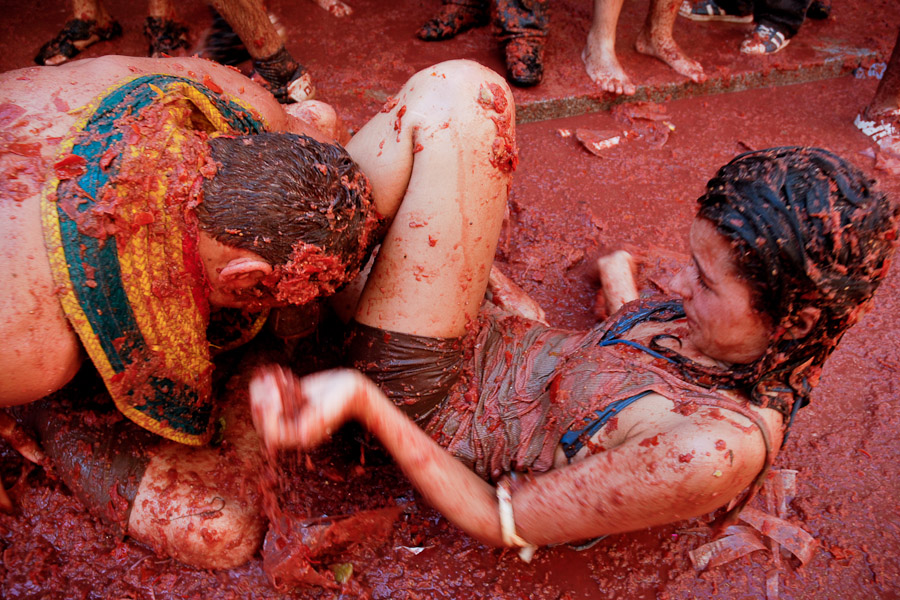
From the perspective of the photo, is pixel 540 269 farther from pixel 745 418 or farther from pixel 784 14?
pixel 784 14

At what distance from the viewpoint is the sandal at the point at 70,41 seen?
11.3ft

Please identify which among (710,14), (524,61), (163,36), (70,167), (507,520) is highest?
(70,167)

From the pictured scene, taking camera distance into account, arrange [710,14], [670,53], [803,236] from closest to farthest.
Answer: [803,236]
[670,53]
[710,14]

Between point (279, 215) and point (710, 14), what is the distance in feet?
13.2

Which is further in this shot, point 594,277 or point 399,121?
point 594,277

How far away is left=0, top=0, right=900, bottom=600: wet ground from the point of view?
68.6 inches

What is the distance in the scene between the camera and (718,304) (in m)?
1.40

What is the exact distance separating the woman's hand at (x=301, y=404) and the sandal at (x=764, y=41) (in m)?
3.75

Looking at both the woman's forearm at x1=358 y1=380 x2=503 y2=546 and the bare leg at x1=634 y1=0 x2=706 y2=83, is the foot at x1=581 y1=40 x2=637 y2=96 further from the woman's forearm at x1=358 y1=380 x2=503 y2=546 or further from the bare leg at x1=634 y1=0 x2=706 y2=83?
the woman's forearm at x1=358 y1=380 x2=503 y2=546

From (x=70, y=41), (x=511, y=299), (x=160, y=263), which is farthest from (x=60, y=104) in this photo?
(x=70, y=41)

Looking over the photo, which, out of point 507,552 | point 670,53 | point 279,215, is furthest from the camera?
point 670,53

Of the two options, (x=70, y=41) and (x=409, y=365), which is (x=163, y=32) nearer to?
(x=70, y=41)

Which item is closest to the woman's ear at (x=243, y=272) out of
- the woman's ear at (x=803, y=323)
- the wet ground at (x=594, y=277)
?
the wet ground at (x=594, y=277)

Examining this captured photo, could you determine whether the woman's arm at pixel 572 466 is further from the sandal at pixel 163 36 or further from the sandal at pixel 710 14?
the sandal at pixel 710 14
